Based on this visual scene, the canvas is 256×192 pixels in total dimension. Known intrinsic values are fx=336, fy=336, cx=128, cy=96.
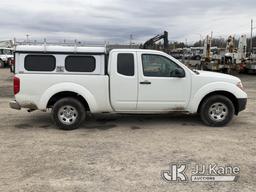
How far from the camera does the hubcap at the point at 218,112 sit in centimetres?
774

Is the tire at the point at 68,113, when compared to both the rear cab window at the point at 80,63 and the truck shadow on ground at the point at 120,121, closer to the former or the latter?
the truck shadow on ground at the point at 120,121

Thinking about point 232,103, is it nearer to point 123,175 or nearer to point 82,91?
point 82,91

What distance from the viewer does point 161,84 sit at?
7.54m

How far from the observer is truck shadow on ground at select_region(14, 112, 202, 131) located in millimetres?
7867

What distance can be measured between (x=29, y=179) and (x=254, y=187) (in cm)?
303

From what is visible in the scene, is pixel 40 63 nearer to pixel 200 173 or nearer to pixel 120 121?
pixel 120 121

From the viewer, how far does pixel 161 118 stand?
8.73 meters

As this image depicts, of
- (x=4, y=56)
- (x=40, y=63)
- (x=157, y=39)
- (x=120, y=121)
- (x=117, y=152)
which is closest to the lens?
(x=117, y=152)

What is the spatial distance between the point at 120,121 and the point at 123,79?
1350 millimetres

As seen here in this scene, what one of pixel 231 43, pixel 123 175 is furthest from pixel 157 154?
pixel 231 43

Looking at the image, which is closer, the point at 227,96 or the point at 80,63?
the point at 80,63

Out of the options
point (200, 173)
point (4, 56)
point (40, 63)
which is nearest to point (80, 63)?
point (40, 63)

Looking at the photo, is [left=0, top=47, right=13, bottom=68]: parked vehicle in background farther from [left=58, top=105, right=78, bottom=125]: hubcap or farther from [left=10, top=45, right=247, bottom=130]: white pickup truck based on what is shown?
[left=58, top=105, right=78, bottom=125]: hubcap

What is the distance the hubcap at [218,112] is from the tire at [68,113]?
2.96m
